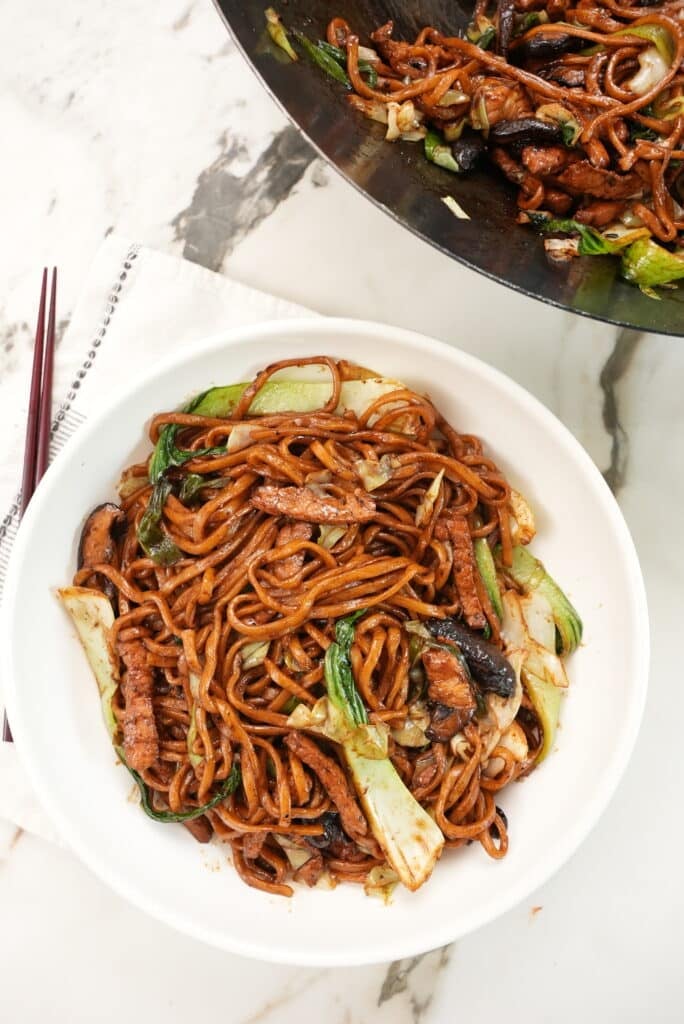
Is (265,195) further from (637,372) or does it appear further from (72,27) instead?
(637,372)

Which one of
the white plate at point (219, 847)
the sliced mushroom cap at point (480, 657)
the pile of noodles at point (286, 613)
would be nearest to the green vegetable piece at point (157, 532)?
the pile of noodles at point (286, 613)

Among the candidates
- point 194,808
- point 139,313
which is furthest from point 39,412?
point 194,808

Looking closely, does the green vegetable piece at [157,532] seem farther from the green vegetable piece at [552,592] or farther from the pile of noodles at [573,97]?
the pile of noodles at [573,97]

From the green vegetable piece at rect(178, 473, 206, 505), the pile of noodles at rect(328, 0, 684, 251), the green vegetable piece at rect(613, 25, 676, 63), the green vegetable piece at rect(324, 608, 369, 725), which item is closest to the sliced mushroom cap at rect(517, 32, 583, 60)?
the pile of noodles at rect(328, 0, 684, 251)

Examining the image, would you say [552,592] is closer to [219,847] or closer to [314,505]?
[314,505]

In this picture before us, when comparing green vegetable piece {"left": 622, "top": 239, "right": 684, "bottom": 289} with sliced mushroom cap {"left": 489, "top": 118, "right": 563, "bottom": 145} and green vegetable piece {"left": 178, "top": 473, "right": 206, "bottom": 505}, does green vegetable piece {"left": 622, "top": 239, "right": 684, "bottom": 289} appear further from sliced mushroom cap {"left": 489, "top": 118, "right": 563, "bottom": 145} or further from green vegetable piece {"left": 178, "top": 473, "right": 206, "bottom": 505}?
green vegetable piece {"left": 178, "top": 473, "right": 206, "bottom": 505}
